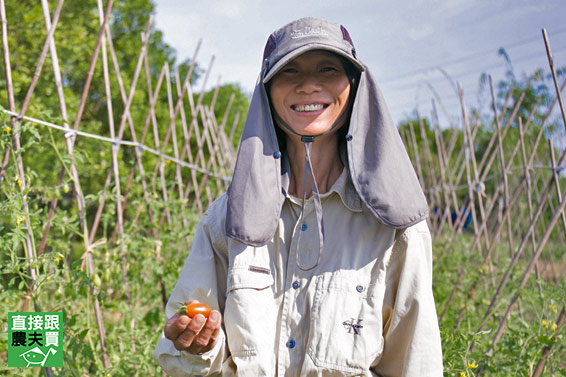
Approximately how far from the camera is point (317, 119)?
128cm

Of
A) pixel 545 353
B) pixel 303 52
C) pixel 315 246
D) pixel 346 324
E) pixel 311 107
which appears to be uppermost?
pixel 303 52

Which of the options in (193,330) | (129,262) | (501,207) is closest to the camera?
(193,330)

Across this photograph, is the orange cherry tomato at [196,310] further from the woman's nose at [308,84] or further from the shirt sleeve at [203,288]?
the woman's nose at [308,84]

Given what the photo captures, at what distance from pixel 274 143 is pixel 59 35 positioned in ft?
17.9

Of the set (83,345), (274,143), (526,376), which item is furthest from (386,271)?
(83,345)

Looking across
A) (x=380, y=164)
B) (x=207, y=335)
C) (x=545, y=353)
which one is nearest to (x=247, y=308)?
(x=207, y=335)

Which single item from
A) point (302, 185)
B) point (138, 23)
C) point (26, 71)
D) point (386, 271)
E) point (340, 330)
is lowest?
point (340, 330)

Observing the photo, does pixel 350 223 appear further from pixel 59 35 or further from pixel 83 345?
pixel 59 35

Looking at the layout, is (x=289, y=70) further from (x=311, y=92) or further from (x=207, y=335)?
(x=207, y=335)

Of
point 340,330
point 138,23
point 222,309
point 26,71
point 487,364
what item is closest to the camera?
point 340,330

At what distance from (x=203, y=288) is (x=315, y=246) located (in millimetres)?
290

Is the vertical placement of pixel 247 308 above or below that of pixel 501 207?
below

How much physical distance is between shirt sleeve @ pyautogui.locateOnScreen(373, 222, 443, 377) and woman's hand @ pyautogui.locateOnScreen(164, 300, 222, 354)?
0.42 metres

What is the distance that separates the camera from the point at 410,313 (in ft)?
3.98
